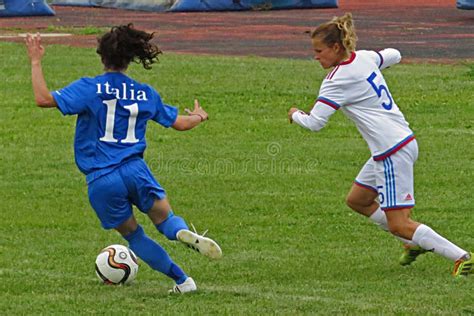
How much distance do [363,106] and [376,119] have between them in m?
0.12

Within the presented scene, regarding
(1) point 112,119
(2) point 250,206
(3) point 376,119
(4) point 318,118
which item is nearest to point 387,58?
(3) point 376,119

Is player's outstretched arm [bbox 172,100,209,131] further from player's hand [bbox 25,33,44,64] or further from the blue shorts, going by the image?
player's hand [bbox 25,33,44,64]

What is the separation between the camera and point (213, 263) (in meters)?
8.84

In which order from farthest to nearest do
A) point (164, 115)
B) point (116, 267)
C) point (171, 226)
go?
point (116, 267) → point (164, 115) → point (171, 226)

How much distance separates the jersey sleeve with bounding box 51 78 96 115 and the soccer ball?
1132 mm

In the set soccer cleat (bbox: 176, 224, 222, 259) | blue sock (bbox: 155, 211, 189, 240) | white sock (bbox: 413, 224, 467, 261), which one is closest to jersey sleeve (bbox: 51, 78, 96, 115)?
blue sock (bbox: 155, 211, 189, 240)

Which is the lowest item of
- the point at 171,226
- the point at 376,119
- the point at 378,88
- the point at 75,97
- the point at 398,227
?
the point at 398,227

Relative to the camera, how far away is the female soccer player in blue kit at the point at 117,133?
24.3ft

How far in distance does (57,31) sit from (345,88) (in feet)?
73.3

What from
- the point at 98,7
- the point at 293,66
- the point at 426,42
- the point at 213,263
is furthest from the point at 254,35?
the point at 213,263

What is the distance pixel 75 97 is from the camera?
7387 mm

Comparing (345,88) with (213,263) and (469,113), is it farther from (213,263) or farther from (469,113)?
(469,113)

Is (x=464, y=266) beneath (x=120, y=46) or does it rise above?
beneath

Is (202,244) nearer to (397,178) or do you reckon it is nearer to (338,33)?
(397,178)
